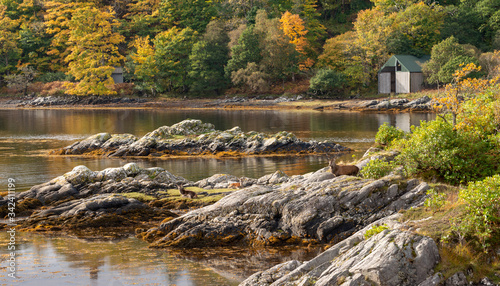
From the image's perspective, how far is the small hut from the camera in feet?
261

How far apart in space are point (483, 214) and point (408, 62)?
72.2 metres

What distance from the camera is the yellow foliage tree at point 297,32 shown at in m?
89.4

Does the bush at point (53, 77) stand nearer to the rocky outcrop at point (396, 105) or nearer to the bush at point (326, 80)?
the bush at point (326, 80)

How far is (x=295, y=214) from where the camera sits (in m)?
17.7

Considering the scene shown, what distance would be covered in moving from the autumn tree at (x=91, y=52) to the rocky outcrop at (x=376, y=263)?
85.5m

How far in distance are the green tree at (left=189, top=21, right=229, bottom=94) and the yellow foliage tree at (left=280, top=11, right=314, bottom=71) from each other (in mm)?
11907

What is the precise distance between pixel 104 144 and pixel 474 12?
7300cm

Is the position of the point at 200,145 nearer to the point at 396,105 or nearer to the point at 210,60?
the point at 396,105

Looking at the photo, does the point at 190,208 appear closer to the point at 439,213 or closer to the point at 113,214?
the point at 113,214

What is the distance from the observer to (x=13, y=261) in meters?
16.7

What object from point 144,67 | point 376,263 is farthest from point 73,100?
point 376,263

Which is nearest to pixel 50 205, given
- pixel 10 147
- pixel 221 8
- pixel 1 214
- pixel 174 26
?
pixel 1 214

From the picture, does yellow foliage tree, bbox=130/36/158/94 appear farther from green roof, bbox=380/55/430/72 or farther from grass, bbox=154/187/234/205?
grass, bbox=154/187/234/205

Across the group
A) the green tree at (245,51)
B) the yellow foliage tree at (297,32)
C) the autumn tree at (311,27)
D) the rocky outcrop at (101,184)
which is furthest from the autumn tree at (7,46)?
the rocky outcrop at (101,184)
